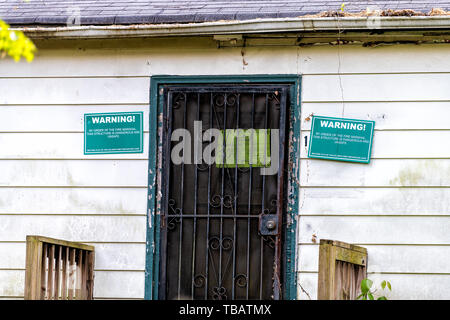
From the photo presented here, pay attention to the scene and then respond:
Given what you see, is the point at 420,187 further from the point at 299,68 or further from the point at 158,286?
the point at 158,286

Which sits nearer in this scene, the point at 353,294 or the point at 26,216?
the point at 353,294

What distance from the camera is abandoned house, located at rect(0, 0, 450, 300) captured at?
6.79 m

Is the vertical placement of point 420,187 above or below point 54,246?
above

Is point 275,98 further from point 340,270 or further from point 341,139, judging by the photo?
point 340,270

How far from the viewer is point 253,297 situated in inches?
268

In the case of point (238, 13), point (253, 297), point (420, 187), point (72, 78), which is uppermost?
point (238, 13)

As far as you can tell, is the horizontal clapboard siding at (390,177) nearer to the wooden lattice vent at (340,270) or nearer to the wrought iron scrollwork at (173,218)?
the wooden lattice vent at (340,270)

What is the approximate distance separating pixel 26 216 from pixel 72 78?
1.17 m

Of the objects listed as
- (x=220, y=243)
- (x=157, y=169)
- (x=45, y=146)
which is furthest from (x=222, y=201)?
(x=45, y=146)

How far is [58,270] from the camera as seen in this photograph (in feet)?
20.7

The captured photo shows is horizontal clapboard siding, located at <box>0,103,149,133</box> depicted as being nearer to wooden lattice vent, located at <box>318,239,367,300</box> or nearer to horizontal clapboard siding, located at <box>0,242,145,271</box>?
horizontal clapboard siding, located at <box>0,242,145,271</box>

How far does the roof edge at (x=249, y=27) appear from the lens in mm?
6684

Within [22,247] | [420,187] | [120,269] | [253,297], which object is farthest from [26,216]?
[420,187]
